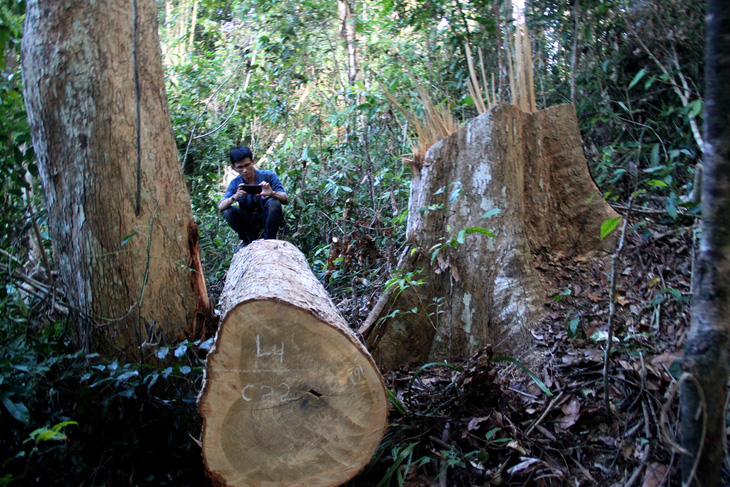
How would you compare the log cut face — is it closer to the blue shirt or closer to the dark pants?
the dark pants

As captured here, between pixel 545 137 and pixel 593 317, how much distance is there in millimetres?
1300

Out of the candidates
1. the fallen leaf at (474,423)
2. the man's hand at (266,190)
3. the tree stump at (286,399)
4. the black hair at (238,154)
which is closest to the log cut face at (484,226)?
the fallen leaf at (474,423)

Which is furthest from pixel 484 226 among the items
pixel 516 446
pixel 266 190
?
pixel 266 190

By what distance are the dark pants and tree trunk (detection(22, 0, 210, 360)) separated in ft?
8.61

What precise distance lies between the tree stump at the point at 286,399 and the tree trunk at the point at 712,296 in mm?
1197

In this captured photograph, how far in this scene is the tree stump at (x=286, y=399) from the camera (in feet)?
7.72

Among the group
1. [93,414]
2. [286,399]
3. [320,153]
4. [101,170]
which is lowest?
[93,414]

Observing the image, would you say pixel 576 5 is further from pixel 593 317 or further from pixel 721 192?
pixel 721 192

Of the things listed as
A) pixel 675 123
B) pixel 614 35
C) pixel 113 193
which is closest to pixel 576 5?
pixel 614 35

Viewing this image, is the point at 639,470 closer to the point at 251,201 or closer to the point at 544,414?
the point at 544,414

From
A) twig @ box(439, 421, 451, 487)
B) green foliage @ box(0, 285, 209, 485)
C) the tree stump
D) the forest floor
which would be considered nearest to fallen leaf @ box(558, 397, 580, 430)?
the forest floor

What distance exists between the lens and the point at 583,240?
3617 mm

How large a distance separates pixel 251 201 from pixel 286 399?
147 inches

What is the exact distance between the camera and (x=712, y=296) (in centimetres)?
180
